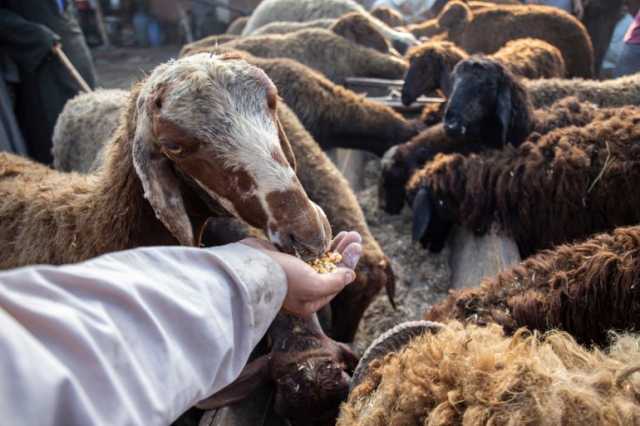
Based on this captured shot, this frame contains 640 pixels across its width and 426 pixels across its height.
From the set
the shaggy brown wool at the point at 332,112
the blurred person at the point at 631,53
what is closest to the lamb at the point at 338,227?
the shaggy brown wool at the point at 332,112

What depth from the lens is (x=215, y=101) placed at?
1842mm

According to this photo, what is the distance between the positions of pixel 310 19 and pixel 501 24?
13.4 ft

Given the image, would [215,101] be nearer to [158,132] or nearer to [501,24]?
[158,132]

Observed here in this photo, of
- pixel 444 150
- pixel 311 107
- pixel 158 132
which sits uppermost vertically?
pixel 158 132

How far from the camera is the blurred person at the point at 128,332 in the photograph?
32.7 inches

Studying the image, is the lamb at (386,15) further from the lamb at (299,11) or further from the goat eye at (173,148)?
the goat eye at (173,148)

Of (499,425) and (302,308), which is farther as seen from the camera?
(302,308)

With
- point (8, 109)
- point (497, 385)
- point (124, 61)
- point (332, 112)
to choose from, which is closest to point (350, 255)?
point (497, 385)

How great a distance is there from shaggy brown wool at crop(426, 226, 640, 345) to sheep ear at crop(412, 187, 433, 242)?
1.94 meters

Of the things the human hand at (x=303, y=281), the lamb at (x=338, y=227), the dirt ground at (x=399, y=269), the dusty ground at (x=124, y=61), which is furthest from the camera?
the dusty ground at (x=124, y=61)

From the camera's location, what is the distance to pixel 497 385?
4.05ft

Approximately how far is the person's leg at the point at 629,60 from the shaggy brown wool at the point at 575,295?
5.94 metres

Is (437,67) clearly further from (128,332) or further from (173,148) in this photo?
(128,332)

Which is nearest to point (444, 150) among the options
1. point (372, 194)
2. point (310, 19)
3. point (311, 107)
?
point (372, 194)
